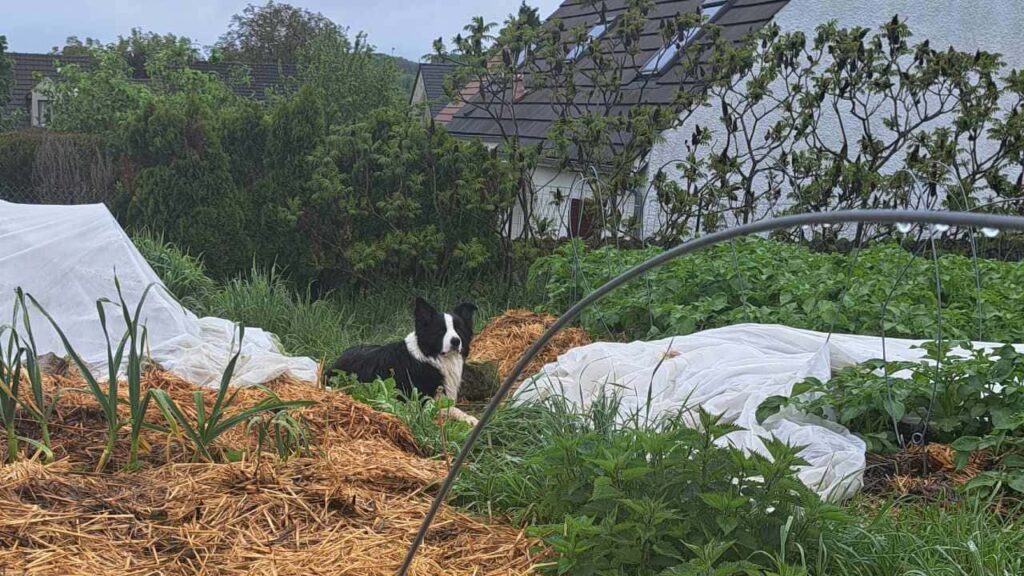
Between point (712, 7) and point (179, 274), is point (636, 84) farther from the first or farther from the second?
point (179, 274)

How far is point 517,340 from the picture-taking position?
7758 mm

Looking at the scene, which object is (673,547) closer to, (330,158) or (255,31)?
(330,158)

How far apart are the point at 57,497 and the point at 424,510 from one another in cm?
111

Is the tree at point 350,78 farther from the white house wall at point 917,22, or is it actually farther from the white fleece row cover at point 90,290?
the white fleece row cover at point 90,290

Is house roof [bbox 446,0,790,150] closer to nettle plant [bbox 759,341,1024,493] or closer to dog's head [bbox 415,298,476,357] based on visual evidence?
dog's head [bbox 415,298,476,357]

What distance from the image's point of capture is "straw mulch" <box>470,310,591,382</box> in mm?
7012

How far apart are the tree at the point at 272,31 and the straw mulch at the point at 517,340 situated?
125ft

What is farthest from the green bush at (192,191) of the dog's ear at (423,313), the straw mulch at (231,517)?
the straw mulch at (231,517)

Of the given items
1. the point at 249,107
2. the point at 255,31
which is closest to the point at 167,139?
the point at 249,107

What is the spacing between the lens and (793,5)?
1348cm

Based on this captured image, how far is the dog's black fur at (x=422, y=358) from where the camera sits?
6176 millimetres

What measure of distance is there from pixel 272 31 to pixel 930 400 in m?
43.9

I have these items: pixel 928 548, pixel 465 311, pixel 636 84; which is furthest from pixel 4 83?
pixel 928 548

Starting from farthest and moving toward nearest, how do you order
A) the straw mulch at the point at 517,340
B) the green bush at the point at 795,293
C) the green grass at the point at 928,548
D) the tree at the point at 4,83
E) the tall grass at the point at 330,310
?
1. the tree at the point at 4,83
2. the tall grass at the point at 330,310
3. the straw mulch at the point at 517,340
4. the green bush at the point at 795,293
5. the green grass at the point at 928,548
